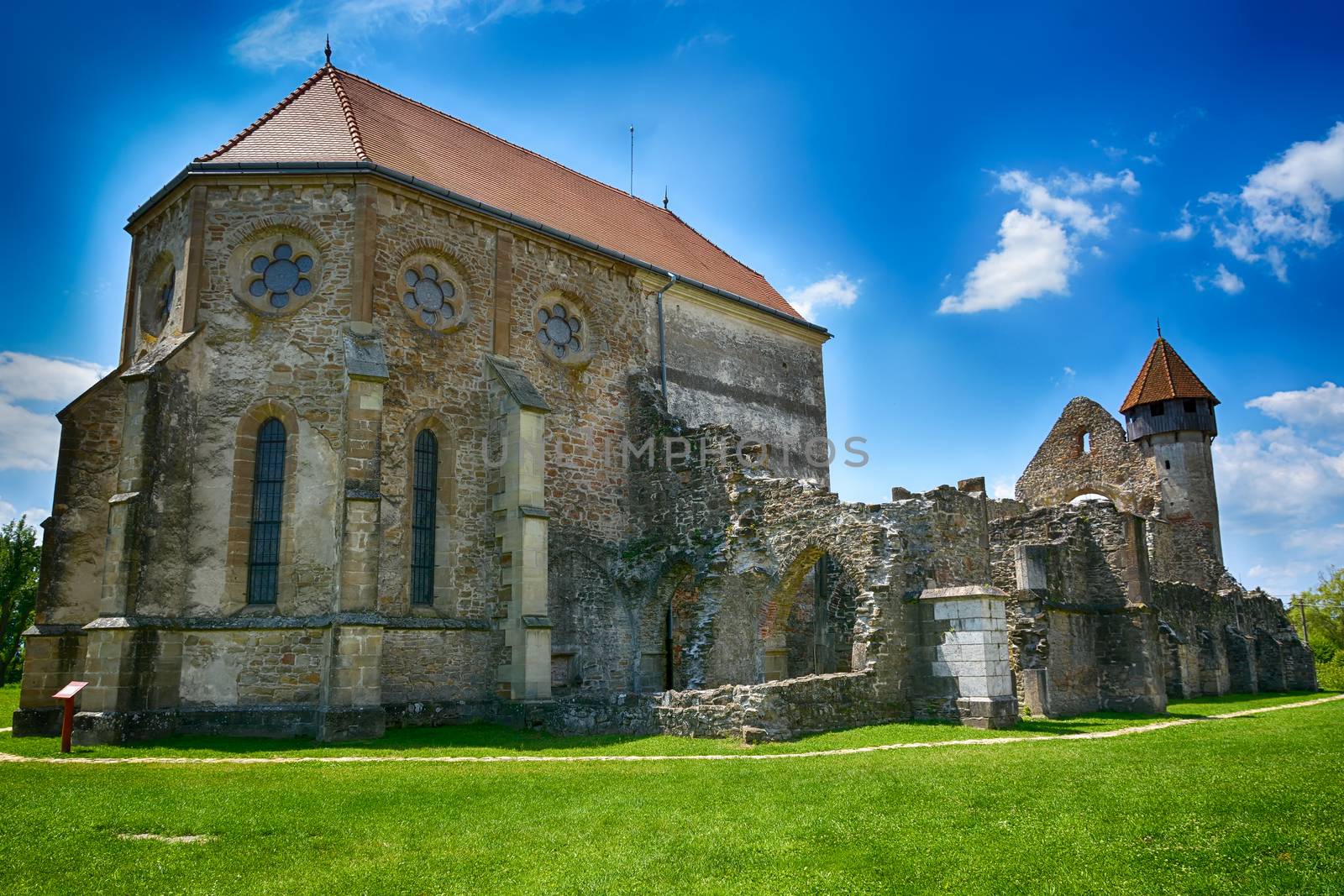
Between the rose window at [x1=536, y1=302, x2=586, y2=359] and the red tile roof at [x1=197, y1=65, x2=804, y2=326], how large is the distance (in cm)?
194

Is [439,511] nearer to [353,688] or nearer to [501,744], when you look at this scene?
[353,688]

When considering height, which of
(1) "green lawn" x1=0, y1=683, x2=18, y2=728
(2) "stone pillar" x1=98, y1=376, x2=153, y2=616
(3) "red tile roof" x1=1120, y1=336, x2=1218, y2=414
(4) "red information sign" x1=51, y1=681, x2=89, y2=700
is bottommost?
(1) "green lawn" x1=0, y1=683, x2=18, y2=728

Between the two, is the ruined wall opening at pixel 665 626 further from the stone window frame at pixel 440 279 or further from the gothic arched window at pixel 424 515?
the stone window frame at pixel 440 279

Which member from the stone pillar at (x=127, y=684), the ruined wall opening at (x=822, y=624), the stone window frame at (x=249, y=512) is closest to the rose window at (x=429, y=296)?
the stone window frame at (x=249, y=512)

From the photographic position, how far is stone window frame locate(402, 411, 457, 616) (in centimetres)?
1645

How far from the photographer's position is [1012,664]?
1866 centimetres

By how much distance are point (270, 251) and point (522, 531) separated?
21.5 ft

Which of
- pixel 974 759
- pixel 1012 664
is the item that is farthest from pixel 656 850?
pixel 1012 664

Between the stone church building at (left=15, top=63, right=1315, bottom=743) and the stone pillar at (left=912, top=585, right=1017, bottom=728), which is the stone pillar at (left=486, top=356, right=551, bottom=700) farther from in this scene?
the stone pillar at (left=912, top=585, right=1017, bottom=728)

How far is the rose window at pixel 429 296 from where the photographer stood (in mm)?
17203

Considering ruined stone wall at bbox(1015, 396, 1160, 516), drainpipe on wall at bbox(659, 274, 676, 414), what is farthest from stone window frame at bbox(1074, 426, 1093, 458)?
drainpipe on wall at bbox(659, 274, 676, 414)

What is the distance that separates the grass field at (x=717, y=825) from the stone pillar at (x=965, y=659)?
2863 mm

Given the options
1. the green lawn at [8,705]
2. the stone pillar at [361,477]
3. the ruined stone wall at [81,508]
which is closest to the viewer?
the stone pillar at [361,477]

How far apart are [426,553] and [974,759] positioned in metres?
10.1
